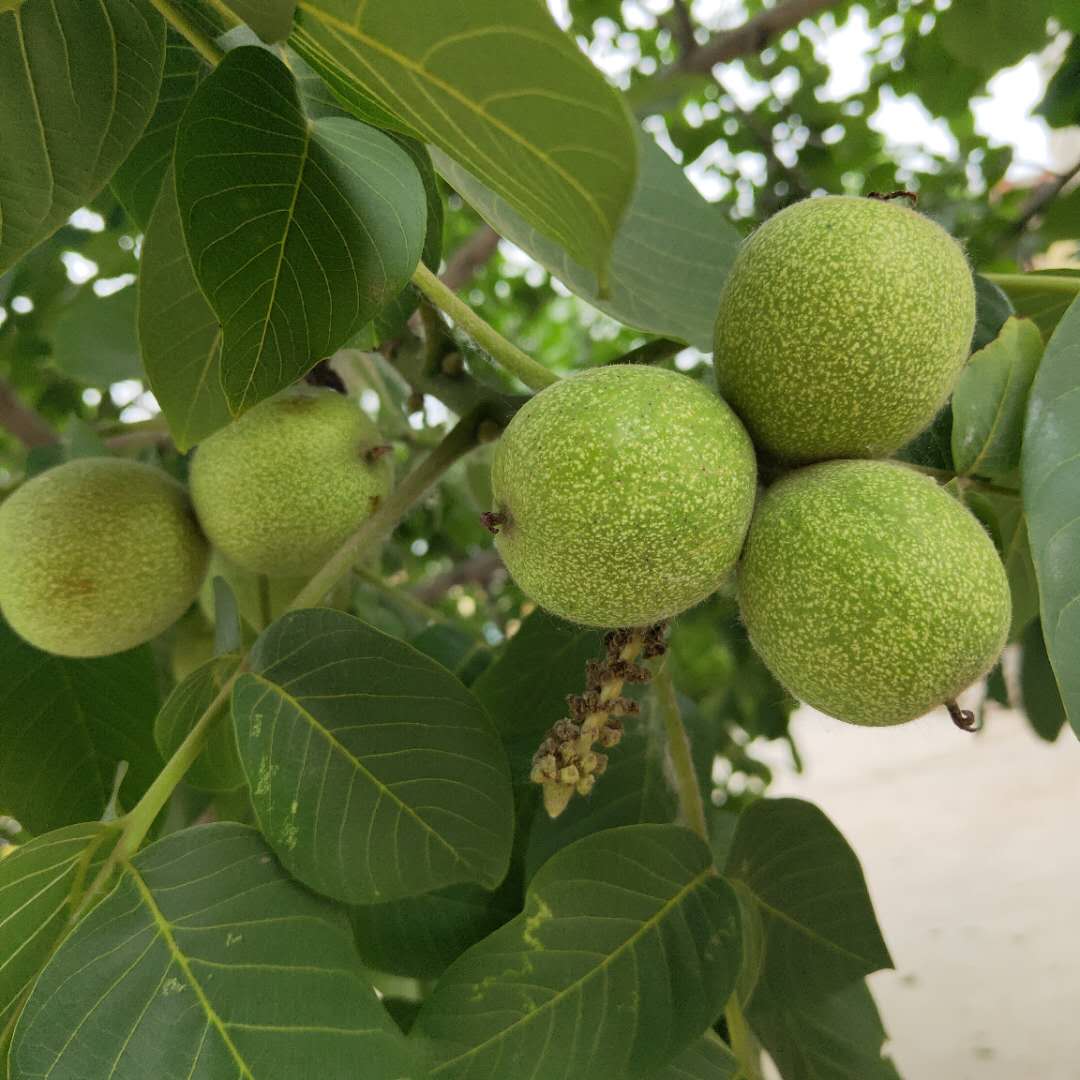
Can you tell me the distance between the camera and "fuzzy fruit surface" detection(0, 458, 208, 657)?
3.40ft

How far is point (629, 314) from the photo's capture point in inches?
40.0

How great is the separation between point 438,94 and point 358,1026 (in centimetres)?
60

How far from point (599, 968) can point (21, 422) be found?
1596mm

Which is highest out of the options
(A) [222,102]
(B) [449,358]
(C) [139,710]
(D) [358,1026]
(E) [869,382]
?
(A) [222,102]

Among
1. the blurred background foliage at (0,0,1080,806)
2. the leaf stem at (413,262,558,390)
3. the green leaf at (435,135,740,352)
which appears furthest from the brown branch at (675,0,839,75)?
the leaf stem at (413,262,558,390)

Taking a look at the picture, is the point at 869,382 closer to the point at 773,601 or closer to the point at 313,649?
the point at 773,601

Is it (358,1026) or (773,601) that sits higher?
(773,601)

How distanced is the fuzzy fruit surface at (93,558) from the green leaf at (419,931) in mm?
399

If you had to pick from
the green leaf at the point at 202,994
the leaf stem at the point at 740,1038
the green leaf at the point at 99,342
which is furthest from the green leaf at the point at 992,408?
the green leaf at the point at 99,342

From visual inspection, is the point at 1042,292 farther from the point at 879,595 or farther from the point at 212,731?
the point at 212,731

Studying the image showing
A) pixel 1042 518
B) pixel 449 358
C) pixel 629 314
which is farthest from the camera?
pixel 449 358

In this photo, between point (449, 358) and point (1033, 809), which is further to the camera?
point (1033, 809)

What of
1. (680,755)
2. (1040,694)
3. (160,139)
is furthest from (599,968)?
(1040,694)

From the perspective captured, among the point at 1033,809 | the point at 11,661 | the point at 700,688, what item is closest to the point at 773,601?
the point at 11,661
